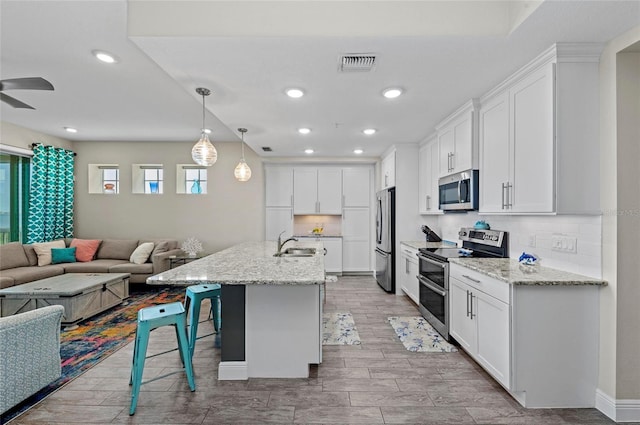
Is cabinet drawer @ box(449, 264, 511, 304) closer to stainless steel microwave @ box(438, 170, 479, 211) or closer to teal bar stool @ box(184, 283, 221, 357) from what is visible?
stainless steel microwave @ box(438, 170, 479, 211)

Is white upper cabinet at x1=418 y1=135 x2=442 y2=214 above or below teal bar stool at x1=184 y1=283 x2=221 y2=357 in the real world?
above

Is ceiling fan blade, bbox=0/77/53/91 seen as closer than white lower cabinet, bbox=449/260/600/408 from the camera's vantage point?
No

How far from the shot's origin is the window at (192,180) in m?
6.64

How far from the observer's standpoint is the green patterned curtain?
18.0 ft

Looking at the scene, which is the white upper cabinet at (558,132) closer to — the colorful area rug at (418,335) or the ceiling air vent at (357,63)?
the ceiling air vent at (357,63)

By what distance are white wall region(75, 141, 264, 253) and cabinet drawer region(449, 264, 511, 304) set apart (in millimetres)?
4425

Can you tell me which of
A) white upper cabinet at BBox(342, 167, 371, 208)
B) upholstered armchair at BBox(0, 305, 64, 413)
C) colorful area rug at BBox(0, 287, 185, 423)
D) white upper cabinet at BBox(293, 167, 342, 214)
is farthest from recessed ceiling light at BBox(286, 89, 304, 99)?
white upper cabinet at BBox(342, 167, 371, 208)

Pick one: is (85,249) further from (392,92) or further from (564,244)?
(564,244)

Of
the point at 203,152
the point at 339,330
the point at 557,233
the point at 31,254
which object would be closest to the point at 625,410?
the point at 557,233

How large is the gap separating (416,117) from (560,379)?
9.11 feet

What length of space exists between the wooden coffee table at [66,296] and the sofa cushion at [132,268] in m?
1.02

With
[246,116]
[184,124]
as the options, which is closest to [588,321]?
[246,116]

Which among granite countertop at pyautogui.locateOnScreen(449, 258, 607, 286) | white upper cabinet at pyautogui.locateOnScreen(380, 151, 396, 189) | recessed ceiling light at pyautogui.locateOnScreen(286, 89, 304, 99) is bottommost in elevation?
granite countertop at pyautogui.locateOnScreen(449, 258, 607, 286)

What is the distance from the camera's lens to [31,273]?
459 cm
